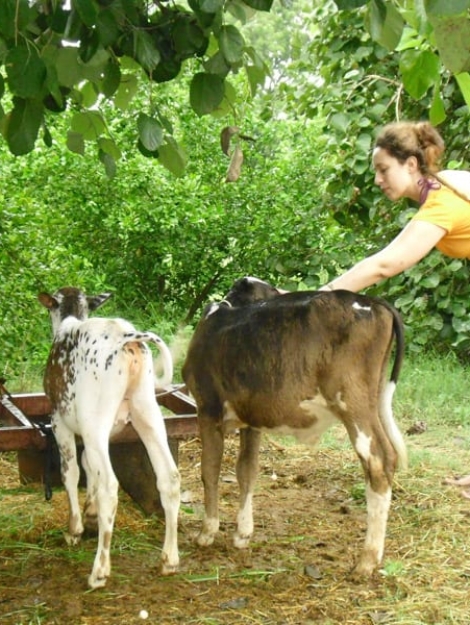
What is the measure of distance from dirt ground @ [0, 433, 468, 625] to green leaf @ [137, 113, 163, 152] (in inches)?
80.8

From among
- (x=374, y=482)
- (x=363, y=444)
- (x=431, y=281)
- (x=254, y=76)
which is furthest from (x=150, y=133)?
(x=431, y=281)

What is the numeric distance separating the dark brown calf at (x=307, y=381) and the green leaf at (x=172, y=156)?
925 mm

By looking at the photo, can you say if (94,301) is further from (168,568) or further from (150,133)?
(150,133)

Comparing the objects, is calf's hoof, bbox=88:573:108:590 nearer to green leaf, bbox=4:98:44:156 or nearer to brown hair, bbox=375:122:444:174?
green leaf, bbox=4:98:44:156

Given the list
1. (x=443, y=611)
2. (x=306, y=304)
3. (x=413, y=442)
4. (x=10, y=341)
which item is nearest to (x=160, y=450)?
(x=306, y=304)

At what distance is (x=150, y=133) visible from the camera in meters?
3.44

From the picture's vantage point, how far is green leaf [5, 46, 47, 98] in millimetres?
2795

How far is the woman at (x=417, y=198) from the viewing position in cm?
424

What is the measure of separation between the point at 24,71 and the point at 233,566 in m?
2.77

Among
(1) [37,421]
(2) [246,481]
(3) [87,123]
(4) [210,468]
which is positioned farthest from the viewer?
(1) [37,421]

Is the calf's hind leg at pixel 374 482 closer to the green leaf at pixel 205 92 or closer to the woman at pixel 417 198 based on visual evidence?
the woman at pixel 417 198

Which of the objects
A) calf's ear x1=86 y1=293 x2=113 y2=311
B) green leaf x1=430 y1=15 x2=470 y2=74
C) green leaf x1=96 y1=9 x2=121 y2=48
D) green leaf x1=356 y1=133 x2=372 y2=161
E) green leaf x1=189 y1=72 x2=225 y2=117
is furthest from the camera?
green leaf x1=356 y1=133 x2=372 y2=161

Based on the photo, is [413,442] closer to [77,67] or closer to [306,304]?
[306,304]

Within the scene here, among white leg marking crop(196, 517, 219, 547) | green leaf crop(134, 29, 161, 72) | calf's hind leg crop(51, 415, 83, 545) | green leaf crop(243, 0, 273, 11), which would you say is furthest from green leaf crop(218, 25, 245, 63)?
white leg marking crop(196, 517, 219, 547)
